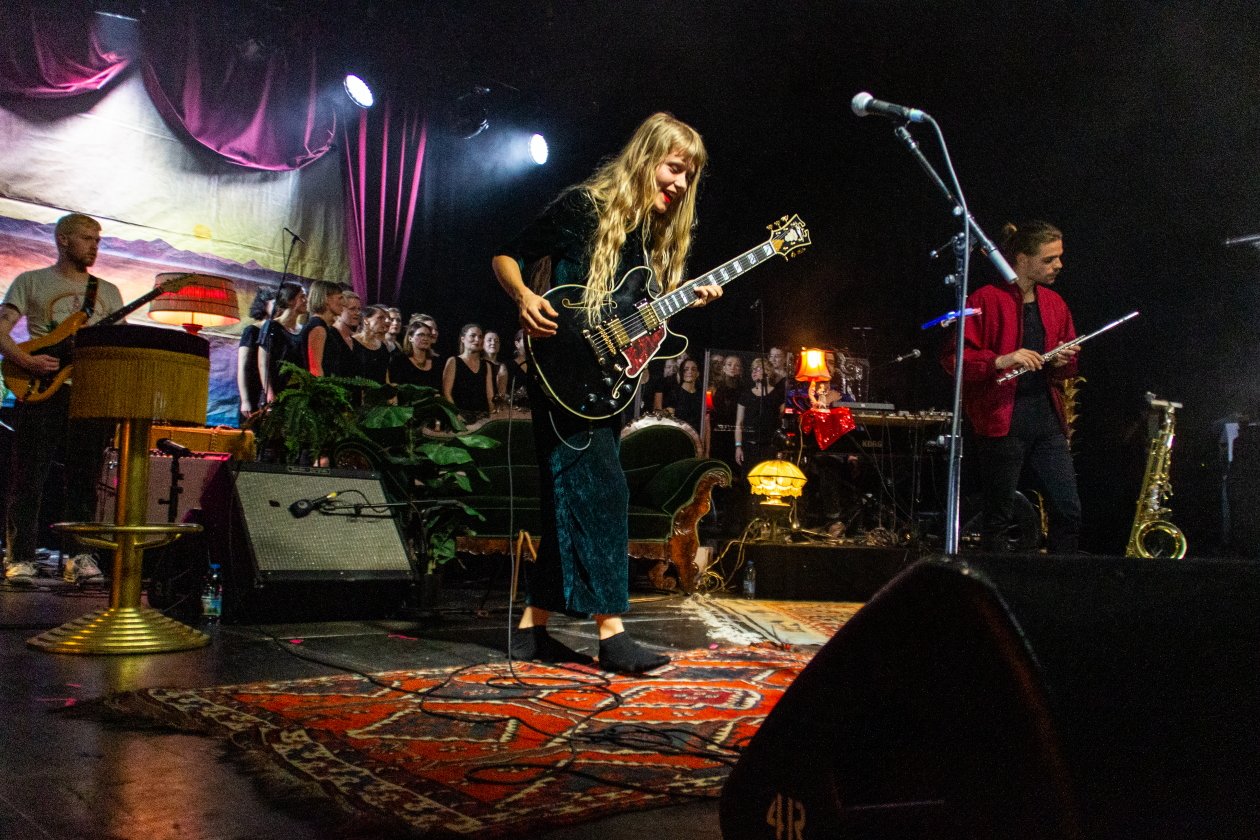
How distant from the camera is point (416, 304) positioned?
369 inches

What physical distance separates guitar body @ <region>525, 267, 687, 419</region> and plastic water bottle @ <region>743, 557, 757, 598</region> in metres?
3.12

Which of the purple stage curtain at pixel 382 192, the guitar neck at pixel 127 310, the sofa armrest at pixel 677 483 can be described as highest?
the purple stage curtain at pixel 382 192

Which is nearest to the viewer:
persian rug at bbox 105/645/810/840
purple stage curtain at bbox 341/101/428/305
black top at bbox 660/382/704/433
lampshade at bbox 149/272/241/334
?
persian rug at bbox 105/645/810/840

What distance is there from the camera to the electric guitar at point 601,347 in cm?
268

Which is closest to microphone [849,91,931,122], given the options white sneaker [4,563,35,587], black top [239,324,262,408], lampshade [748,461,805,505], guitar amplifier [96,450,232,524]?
lampshade [748,461,805,505]

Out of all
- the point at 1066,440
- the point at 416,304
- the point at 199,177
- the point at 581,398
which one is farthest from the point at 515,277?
the point at 416,304

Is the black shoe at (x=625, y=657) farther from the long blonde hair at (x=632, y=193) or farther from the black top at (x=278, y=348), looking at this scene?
the black top at (x=278, y=348)

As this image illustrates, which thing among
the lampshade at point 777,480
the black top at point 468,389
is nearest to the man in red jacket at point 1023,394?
the lampshade at point 777,480

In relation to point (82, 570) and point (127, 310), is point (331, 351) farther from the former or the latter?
point (82, 570)

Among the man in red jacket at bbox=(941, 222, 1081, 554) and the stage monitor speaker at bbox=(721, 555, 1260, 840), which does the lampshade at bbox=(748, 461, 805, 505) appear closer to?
the man in red jacket at bbox=(941, 222, 1081, 554)

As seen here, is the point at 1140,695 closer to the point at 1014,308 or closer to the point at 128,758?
the point at 128,758

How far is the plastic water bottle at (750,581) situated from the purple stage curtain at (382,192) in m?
5.32

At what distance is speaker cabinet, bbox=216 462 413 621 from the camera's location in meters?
3.52

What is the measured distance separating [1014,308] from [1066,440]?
689 mm
